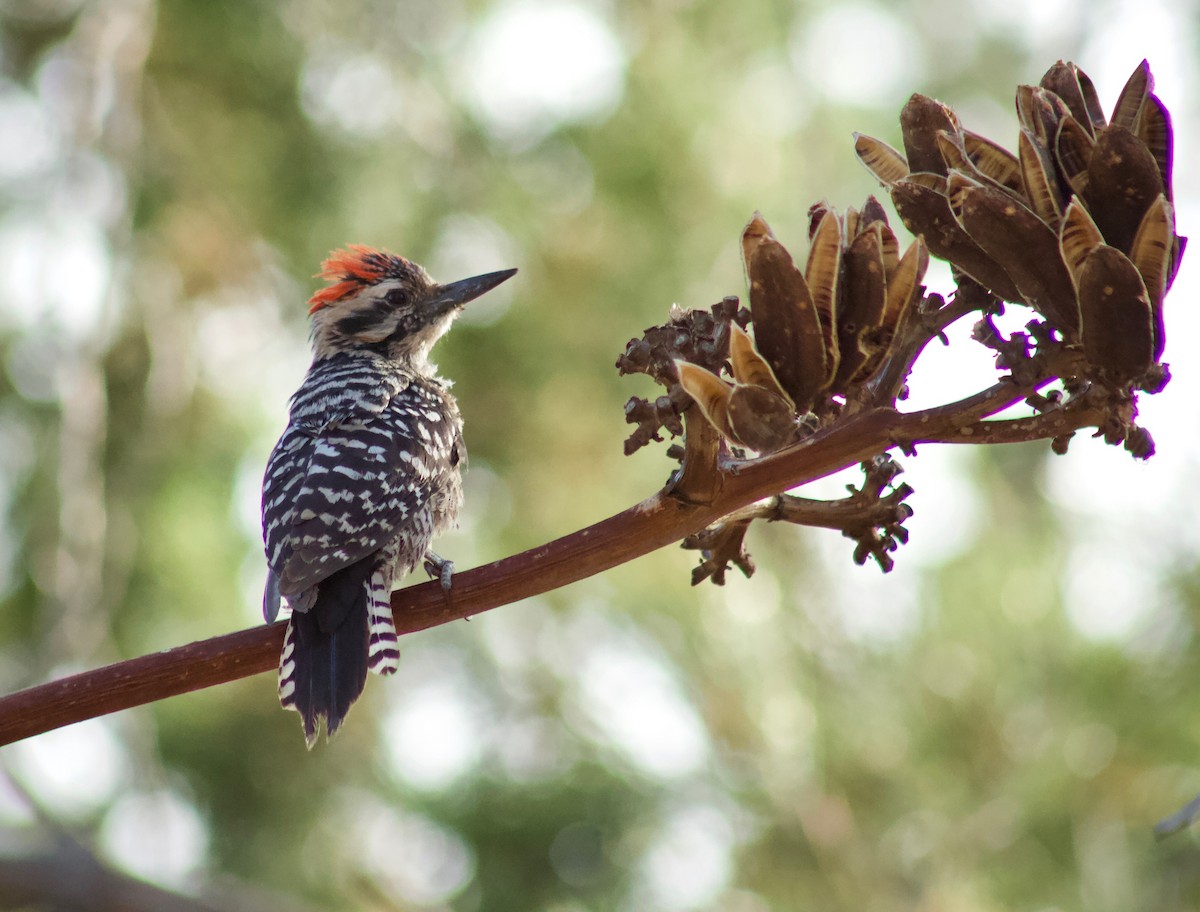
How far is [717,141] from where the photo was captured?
4.61m

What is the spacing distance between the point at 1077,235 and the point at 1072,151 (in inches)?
5.5

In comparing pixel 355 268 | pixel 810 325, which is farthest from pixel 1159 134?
pixel 355 268

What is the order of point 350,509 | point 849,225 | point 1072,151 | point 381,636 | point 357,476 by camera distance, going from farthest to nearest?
1. point 357,476
2. point 350,509
3. point 381,636
4. point 849,225
5. point 1072,151

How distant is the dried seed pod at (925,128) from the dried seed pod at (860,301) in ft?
0.35

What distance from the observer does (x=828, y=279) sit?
1370 mm

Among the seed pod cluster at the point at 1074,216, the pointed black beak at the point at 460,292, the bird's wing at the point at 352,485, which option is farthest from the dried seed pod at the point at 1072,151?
the pointed black beak at the point at 460,292

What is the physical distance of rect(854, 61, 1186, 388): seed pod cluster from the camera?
122cm

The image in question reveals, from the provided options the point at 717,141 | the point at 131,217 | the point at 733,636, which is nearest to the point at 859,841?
the point at 733,636

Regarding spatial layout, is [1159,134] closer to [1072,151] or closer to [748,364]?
[1072,151]

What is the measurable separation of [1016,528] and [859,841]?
1.44m

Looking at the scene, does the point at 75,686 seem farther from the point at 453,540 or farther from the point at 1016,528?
the point at 1016,528

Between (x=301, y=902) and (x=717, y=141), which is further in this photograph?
(x=717, y=141)

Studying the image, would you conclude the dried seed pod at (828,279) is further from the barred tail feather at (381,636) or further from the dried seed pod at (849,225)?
the barred tail feather at (381,636)

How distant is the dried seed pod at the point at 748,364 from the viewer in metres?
1.31
